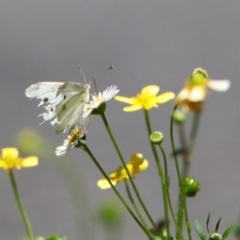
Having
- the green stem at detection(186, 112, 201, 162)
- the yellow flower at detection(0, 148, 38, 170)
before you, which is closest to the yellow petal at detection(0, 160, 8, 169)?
the yellow flower at detection(0, 148, 38, 170)

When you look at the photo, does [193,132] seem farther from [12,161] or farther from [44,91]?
[44,91]

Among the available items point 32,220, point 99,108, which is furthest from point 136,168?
point 32,220

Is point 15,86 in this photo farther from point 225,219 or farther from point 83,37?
point 225,219

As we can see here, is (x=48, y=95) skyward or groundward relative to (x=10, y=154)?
skyward

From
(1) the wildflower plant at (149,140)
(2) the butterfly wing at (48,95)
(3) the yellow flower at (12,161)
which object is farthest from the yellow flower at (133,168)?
(2) the butterfly wing at (48,95)

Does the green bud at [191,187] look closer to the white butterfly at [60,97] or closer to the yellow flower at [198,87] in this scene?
the yellow flower at [198,87]

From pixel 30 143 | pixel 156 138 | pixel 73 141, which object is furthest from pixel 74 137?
pixel 30 143

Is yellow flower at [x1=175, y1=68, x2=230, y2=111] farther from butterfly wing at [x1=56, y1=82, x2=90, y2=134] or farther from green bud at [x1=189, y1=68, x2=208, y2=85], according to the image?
butterfly wing at [x1=56, y1=82, x2=90, y2=134]
